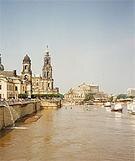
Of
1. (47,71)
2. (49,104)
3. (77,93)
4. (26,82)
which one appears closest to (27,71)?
(26,82)

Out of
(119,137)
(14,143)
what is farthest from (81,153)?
(119,137)

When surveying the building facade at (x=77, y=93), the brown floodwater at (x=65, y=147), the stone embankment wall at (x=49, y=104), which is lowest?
the brown floodwater at (x=65, y=147)

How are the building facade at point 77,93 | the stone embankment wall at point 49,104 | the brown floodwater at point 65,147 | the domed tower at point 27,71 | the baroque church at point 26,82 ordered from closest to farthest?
the brown floodwater at point 65,147 → the baroque church at point 26,82 → the stone embankment wall at point 49,104 → the domed tower at point 27,71 → the building facade at point 77,93

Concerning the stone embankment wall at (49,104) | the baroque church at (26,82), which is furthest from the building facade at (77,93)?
the stone embankment wall at (49,104)

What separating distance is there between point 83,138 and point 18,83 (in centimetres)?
5867

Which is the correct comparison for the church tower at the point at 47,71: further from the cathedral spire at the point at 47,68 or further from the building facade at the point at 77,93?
the building facade at the point at 77,93

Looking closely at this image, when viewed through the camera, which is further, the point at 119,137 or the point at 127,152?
the point at 119,137

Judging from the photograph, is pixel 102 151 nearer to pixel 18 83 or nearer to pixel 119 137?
pixel 119 137

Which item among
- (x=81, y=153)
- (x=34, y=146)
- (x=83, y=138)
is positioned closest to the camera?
(x=81, y=153)

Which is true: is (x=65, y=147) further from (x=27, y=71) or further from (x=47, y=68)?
(x=47, y=68)

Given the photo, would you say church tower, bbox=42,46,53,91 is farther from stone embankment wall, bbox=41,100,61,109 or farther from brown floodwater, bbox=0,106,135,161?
brown floodwater, bbox=0,106,135,161

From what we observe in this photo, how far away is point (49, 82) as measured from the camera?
116812 mm

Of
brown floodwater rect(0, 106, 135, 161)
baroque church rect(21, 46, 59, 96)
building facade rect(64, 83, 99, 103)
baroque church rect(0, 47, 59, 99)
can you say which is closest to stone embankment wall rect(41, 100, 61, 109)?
baroque church rect(0, 47, 59, 99)

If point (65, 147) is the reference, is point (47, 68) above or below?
above
